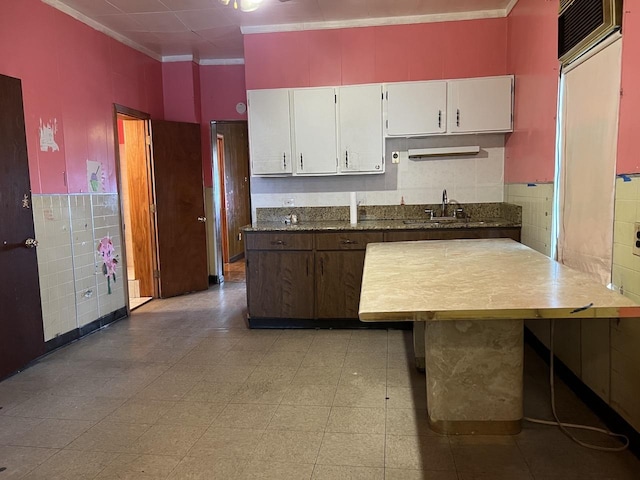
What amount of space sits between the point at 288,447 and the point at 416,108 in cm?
308

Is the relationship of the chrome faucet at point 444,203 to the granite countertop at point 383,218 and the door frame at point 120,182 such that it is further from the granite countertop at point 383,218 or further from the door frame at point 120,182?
the door frame at point 120,182

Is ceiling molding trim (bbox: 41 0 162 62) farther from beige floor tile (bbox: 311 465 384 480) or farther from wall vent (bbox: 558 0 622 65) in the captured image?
A: beige floor tile (bbox: 311 465 384 480)

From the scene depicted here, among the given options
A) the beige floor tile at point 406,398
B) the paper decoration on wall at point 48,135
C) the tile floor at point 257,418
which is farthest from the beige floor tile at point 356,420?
the paper decoration on wall at point 48,135

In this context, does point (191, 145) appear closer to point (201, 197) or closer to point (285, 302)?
point (201, 197)

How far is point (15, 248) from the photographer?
319 centimetres

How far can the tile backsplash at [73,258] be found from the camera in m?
3.57

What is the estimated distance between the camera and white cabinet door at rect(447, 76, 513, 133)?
3994 millimetres

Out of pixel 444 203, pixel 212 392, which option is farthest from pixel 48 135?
pixel 444 203

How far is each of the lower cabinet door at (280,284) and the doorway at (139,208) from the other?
5.79ft

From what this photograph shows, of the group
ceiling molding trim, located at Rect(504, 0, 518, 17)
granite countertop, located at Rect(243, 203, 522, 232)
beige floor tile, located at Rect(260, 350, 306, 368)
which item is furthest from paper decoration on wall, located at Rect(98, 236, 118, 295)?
ceiling molding trim, located at Rect(504, 0, 518, 17)

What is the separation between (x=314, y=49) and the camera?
14.3 ft

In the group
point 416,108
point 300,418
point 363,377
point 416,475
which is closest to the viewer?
point 416,475

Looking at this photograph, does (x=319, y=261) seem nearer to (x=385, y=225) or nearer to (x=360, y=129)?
(x=385, y=225)

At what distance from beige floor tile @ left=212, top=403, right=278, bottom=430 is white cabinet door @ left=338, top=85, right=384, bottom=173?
2384mm
